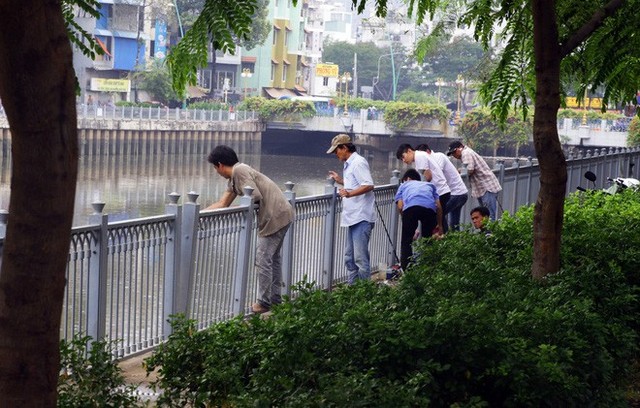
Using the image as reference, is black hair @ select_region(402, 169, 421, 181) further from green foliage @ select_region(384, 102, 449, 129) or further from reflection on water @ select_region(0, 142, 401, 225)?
green foliage @ select_region(384, 102, 449, 129)

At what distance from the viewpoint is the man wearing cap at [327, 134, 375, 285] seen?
10.6 m

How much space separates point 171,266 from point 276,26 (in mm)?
97388

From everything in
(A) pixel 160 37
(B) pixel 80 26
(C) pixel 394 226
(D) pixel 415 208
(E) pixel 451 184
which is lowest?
(C) pixel 394 226

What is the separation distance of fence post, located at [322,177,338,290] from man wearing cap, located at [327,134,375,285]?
0.73 ft

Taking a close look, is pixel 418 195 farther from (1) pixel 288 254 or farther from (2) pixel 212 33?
(2) pixel 212 33

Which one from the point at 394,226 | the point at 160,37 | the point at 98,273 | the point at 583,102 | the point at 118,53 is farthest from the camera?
the point at 160,37

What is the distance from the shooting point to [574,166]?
64.2ft

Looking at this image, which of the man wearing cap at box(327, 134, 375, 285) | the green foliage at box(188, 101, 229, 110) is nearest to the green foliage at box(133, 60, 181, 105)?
the green foliage at box(188, 101, 229, 110)

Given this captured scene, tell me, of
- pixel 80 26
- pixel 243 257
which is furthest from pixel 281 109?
pixel 80 26

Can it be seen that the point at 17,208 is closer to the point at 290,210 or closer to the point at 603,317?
the point at 603,317

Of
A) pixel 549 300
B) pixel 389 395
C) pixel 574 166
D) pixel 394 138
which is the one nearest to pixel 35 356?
pixel 389 395

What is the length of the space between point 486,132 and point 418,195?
66.9m

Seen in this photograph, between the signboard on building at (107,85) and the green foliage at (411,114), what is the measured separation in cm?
→ 1844

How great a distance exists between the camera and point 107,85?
80.3 metres
